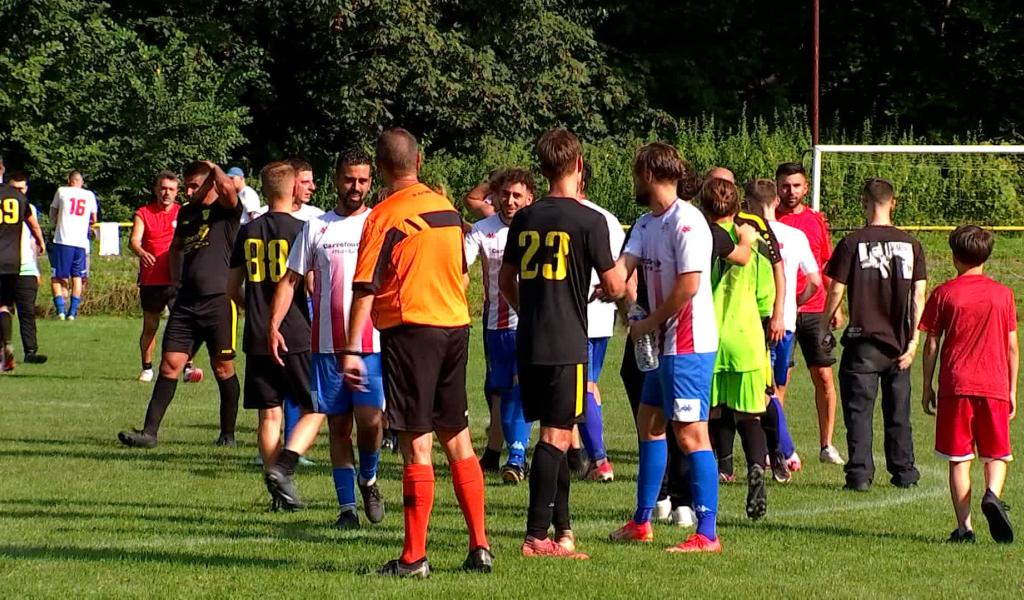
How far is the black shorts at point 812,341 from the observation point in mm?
11961

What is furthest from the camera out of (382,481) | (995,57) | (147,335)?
(995,57)

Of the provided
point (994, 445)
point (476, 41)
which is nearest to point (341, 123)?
point (476, 41)

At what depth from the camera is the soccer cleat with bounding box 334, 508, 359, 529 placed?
880 centimetres

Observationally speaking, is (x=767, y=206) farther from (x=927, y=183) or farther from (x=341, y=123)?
(x=341, y=123)

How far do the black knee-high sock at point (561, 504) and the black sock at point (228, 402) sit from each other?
193 inches

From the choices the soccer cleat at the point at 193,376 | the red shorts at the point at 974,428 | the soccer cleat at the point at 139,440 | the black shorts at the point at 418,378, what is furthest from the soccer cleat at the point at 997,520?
the soccer cleat at the point at 193,376

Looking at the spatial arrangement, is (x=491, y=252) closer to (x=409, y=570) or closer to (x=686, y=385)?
(x=686, y=385)

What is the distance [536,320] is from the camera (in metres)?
7.74

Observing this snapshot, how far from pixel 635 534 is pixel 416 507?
1502mm

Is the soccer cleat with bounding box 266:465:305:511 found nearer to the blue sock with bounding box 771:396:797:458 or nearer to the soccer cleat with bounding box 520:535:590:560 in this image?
the soccer cleat with bounding box 520:535:590:560

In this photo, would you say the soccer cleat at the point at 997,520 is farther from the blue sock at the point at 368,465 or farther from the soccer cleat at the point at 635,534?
the blue sock at the point at 368,465

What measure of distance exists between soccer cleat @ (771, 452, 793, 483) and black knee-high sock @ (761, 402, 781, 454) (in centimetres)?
4

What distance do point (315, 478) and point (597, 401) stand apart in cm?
192

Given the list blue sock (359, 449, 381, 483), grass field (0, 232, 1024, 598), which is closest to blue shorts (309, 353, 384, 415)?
blue sock (359, 449, 381, 483)
